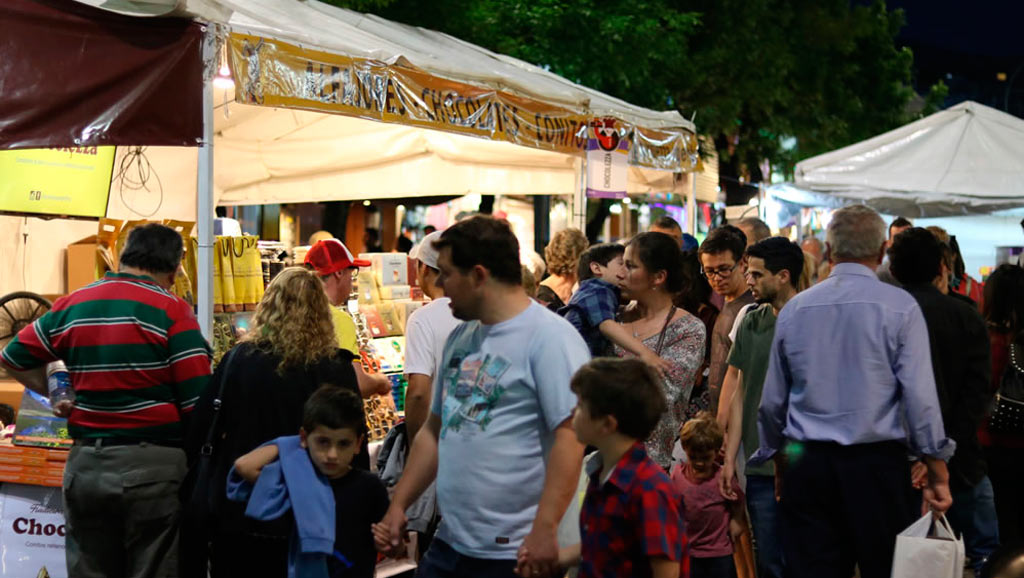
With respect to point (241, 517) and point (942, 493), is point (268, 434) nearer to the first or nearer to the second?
point (241, 517)

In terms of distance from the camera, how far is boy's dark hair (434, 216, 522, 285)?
3820 millimetres

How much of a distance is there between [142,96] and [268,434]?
216cm

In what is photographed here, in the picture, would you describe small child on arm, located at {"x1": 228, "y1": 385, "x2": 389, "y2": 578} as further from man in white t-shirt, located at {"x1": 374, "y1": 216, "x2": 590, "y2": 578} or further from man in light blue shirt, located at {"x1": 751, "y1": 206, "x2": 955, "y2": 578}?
man in light blue shirt, located at {"x1": 751, "y1": 206, "x2": 955, "y2": 578}

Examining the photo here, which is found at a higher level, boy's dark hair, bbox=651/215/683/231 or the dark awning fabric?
the dark awning fabric

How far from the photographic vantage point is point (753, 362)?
598cm

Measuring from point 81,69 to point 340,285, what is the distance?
179cm

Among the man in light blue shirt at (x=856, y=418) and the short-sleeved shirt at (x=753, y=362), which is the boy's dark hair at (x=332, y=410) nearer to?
the man in light blue shirt at (x=856, y=418)

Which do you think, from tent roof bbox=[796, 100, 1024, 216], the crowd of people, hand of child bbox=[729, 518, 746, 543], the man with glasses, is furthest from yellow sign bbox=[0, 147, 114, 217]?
tent roof bbox=[796, 100, 1024, 216]

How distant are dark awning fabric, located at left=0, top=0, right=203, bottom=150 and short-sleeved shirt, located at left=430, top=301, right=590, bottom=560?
10.4ft

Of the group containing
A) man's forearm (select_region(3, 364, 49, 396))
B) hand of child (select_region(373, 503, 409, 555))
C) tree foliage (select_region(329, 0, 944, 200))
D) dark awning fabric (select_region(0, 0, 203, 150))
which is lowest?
hand of child (select_region(373, 503, 409, 555))

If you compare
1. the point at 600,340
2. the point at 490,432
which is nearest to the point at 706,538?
the point at 600,340

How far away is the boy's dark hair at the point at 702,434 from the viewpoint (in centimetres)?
614

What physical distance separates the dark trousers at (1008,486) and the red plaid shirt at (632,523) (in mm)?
4411

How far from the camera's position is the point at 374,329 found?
823 centimetres
